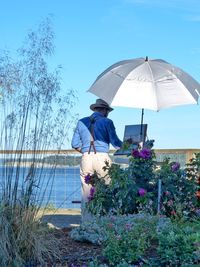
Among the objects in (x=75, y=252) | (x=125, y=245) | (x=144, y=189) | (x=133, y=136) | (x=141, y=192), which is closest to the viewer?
(x=125, y=245)

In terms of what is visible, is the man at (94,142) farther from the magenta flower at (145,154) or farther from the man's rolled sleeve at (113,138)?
the magenta flower at (145,154)

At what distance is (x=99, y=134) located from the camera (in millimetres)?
6977

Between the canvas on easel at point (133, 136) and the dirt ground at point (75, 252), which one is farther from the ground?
the canvas on easel at point (133, 136)

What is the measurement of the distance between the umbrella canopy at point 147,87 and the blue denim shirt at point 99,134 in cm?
25

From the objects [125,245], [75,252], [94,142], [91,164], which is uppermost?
[94,142]

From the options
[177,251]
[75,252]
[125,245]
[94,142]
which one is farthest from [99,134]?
[177,251]

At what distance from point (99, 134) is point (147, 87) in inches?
32.9

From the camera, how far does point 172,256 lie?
4.16m

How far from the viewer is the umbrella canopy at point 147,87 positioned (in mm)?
7102

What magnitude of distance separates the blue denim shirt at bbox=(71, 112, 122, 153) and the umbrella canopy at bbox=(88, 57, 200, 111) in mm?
254

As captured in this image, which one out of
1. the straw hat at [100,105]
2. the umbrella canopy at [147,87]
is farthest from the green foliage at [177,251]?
the straw hat at [100,105]

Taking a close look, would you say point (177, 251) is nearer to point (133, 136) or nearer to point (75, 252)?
point (75, 252)

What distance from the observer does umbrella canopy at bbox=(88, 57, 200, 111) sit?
710cm

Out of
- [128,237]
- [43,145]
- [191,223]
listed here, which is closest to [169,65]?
[191,223]
